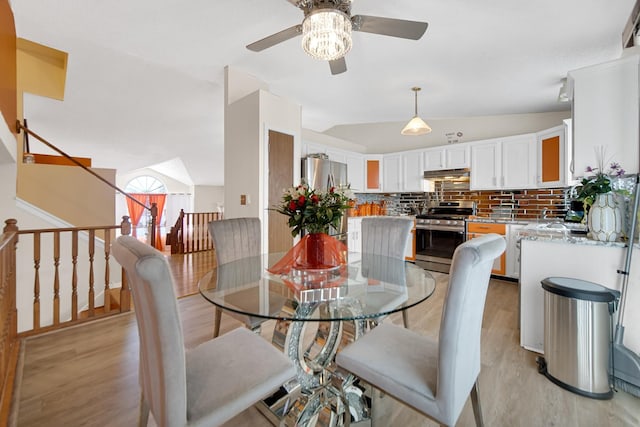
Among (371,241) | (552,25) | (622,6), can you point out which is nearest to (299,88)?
(371,241)

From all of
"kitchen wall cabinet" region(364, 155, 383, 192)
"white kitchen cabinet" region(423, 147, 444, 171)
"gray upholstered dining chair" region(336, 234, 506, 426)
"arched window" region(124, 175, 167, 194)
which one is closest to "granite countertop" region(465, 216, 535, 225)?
"white kitchen cabinet" region(423, 147, 444, 171)

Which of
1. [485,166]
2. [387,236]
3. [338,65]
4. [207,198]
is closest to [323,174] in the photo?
[387,236]

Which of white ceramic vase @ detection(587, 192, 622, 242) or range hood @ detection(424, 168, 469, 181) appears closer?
white ceramic vase @ detection(587, 192, 622, 242)

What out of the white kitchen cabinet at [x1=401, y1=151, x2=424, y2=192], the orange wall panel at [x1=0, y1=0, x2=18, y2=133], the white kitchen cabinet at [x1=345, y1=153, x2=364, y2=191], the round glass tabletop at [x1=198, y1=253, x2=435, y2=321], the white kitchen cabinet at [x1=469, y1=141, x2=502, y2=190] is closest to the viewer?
the round glass tabletop at [x1=198, y1=253, x2=435, y2=321]

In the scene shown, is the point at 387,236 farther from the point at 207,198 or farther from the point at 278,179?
the point at 207,198

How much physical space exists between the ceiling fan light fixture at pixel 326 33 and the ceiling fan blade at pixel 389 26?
117 millimetres

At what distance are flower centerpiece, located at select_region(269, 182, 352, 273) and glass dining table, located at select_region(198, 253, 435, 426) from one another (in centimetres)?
6

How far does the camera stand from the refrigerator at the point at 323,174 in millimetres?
3949

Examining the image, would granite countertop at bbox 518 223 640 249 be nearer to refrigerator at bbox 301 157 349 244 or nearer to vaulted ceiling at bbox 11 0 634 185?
vaulted ceiling at bbox 11 0 634 185

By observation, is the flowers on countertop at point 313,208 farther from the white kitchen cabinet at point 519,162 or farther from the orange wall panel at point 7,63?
the white kitchen cabinet at point 519,162

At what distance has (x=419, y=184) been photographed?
4973mm

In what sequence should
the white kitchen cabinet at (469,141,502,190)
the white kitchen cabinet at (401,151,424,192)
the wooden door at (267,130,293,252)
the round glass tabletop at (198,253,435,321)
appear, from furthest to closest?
the white kitchen cabinet at (401,151,424,192), the white kitchen cabinet at (469,141,502,190), the wooden door at (267,130,293,252), the round glass tabletop at (198,253,435,321)

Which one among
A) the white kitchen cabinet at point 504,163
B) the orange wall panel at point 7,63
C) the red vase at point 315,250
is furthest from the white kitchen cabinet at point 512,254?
the orange wall panel at point 7,63

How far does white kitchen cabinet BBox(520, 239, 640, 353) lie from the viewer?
1686 millimetres
